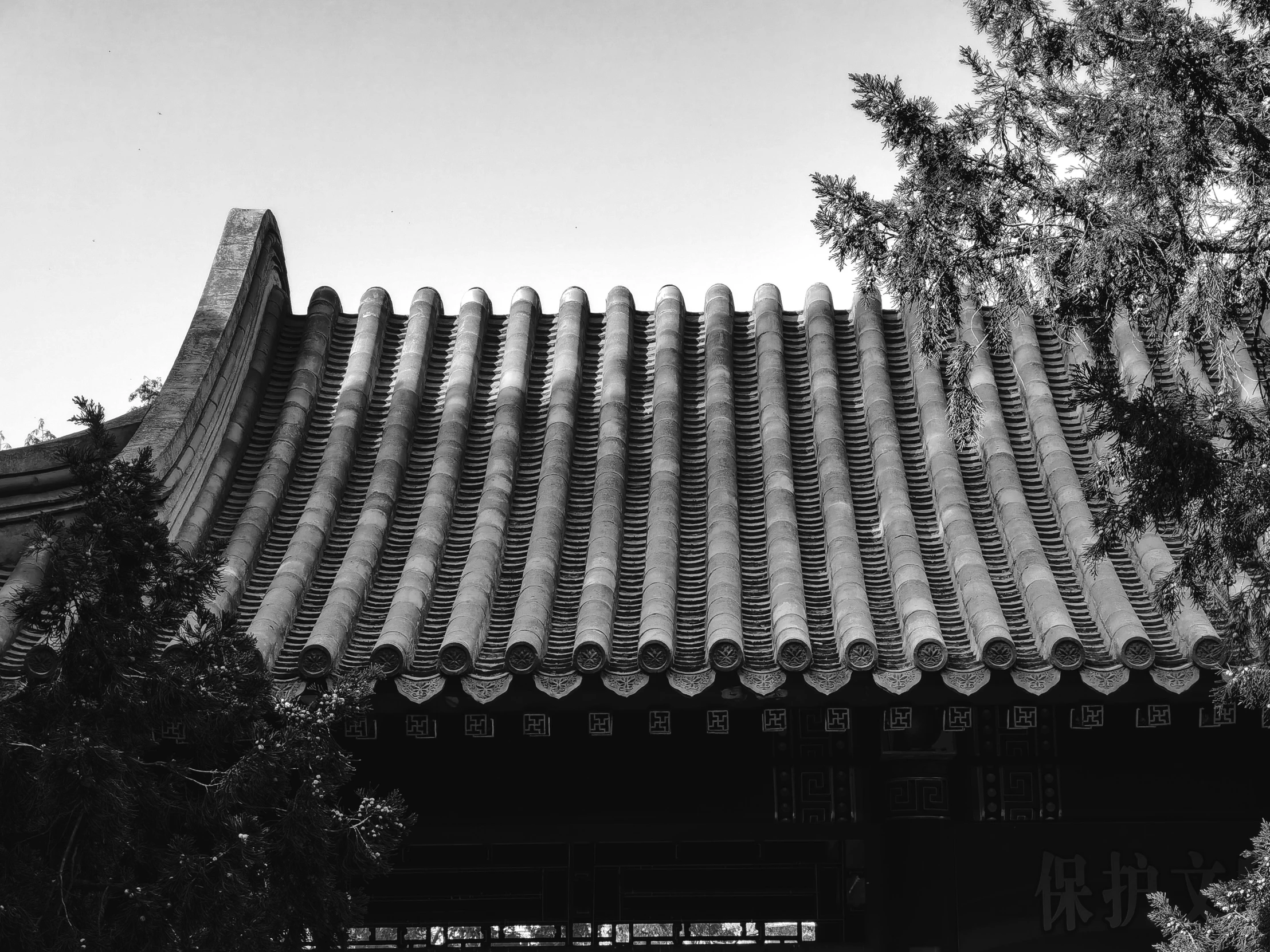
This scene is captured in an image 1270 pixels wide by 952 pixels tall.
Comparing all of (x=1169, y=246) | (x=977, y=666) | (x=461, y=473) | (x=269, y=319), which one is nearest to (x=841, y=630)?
(x=977, y=666)

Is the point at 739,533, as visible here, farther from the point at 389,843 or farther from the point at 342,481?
the point at 389,843

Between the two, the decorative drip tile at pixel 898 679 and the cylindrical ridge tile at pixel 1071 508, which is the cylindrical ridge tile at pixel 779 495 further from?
the cylindrical ridge tile at pixel 1071 508

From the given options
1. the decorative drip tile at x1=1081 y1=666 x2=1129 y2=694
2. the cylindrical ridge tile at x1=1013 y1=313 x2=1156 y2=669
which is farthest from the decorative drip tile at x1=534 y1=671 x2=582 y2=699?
the cylindrical ridge tile at x1=1013 y1=313 x2=1156 y2=669

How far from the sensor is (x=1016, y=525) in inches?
223

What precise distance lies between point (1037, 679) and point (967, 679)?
0.24m

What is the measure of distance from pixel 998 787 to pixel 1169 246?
2.45 metres

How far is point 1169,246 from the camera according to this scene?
4.02 metres

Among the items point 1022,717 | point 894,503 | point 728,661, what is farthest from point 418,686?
point 894,503

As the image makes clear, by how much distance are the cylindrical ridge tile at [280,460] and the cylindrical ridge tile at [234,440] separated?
128mm

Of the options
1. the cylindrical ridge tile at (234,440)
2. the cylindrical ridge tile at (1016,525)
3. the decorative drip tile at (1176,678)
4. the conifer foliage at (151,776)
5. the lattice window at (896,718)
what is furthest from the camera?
the cylindrical ridge tile at (234,440)

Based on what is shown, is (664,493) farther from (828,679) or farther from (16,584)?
(16,584)

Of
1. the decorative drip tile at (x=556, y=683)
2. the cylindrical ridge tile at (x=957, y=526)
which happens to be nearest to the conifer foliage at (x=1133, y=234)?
the cylindrical ridge tile at (x=957, y=526)

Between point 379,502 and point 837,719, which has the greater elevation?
point 379,502

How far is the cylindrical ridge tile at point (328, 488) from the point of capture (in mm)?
5074
